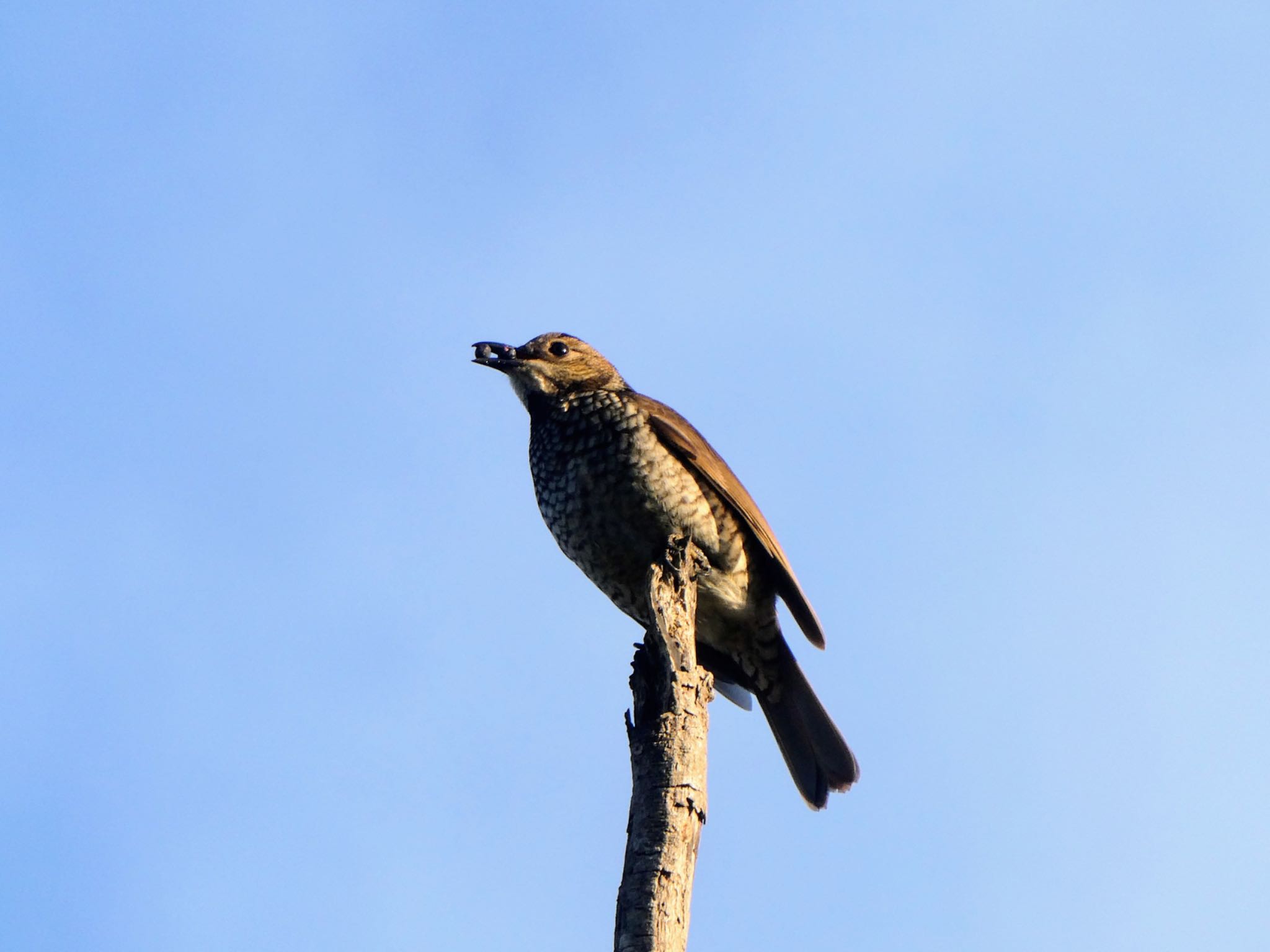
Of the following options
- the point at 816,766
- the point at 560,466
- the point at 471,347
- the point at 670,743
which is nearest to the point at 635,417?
the point at 560,466

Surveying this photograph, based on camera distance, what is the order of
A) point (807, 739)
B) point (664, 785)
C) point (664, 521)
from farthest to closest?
point (807, 739)
point (664, 521)
point (664, 785)

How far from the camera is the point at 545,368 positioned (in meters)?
7.48

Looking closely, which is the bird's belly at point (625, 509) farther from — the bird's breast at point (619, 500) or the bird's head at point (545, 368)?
the bird's head at point (545, 368)

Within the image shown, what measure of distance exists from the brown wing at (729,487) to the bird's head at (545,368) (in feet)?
1.16

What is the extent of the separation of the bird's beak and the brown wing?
27.6 inches

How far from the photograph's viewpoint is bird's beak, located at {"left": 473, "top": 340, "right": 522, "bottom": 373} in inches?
292

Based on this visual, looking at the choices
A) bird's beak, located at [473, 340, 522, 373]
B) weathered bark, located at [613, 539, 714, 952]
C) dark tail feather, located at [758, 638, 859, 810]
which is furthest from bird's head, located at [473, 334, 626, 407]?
weathered bark, located at [613, 539, 714, 952]

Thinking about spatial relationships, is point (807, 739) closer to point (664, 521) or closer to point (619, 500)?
point (664, 521)

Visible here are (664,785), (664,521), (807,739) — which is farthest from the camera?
(807,739)

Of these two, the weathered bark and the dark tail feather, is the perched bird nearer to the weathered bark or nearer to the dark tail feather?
the dark tail feather

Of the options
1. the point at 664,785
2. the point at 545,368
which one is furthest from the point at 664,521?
the point at 664,785

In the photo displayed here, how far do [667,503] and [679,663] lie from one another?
201cm

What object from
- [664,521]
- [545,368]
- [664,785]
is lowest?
[664,785]

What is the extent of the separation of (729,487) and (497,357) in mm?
1427
